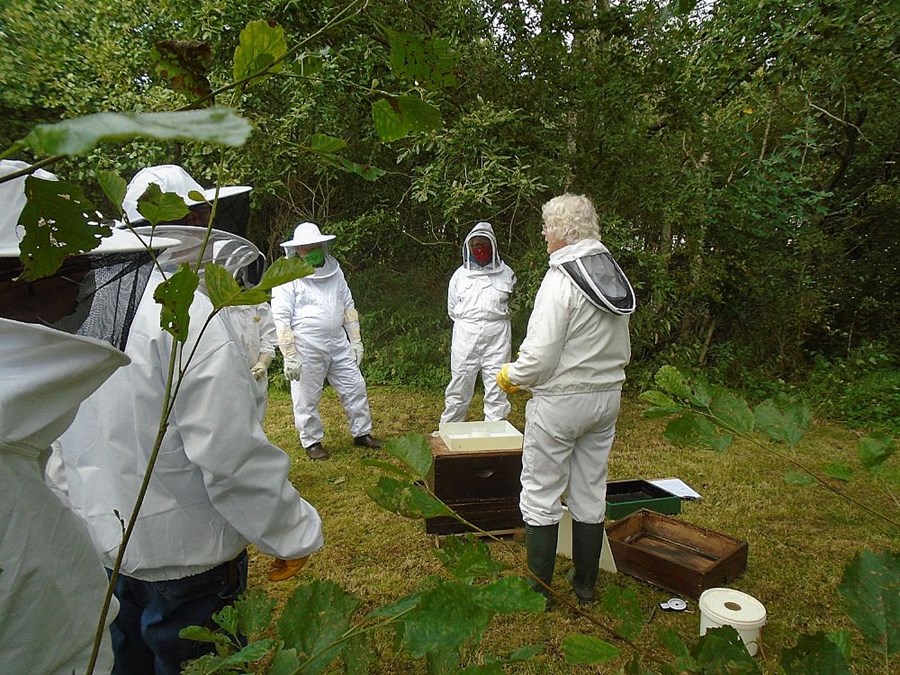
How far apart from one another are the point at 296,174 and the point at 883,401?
23.1 ft

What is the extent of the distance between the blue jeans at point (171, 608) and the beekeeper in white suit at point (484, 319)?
3.50 metres

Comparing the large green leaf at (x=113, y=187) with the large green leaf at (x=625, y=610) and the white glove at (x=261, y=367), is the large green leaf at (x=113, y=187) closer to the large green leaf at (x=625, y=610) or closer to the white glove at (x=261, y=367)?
the large green leaf at (x=625, y=610)

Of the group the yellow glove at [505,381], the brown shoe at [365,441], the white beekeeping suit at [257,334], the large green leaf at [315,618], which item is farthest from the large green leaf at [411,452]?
the brown shoe at [365,441]

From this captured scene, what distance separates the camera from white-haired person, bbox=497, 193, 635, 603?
8.39 ft

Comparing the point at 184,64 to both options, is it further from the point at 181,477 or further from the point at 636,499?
the point at 636,499

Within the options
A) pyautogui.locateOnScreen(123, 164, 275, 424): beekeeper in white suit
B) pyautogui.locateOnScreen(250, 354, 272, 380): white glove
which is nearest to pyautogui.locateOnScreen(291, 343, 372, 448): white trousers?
pyautogui.locateOnScreen(250, 354, 272, 380): white glove

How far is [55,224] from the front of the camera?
1.95 feet

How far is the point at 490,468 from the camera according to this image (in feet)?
10.7

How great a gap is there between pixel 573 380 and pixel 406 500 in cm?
206

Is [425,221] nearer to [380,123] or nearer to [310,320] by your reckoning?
[310,320]

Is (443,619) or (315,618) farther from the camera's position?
(315,618)

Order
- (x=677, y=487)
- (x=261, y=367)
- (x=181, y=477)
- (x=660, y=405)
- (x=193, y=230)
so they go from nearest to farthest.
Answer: (x=660, y=405), (x=181, y=477), (x=193, y=230), (x=261, y=367), (x=677, y=487)

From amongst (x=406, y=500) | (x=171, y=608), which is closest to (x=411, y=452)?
(x=406, y=500)

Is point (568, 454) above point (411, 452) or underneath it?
underneath
